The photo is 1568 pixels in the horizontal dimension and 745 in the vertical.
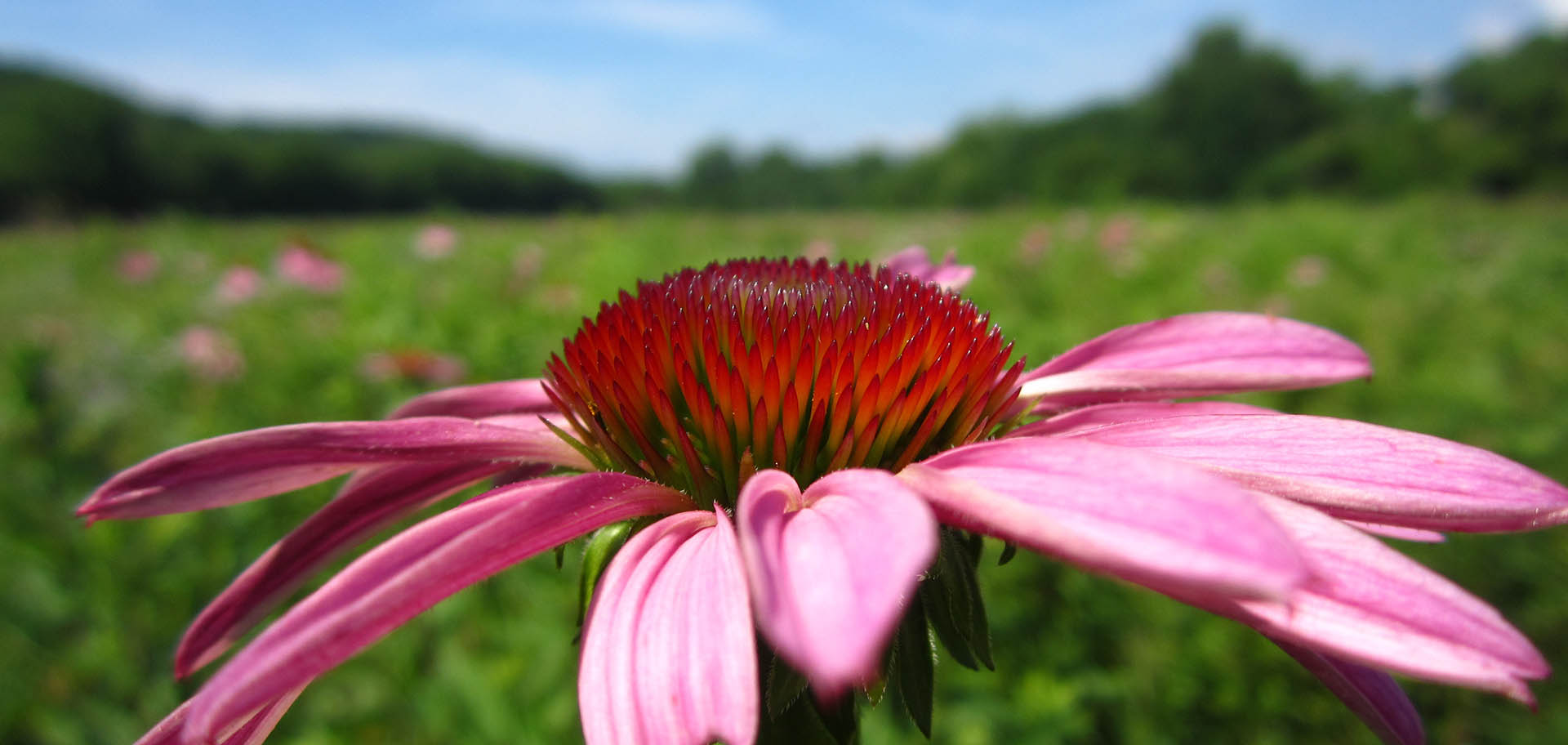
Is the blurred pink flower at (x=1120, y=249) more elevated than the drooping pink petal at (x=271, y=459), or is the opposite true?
the drooping pink petal at (x=271, y=459)

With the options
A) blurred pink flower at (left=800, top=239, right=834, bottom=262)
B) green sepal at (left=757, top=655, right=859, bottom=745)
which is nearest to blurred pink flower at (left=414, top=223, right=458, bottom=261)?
blurred pink flower at (left=800, top=239, right=834, bottom=262)

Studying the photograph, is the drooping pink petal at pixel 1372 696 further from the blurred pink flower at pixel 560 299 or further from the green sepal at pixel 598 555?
the blurred pink flower at pixel 560 299

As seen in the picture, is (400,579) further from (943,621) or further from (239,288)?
(239,288)

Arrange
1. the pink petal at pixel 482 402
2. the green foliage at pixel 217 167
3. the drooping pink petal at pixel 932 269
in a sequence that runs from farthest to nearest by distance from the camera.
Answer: the green foliage at pixel 217 167
the drooping pink petal at pixel 932 269
the pink petal at pixel 482 402

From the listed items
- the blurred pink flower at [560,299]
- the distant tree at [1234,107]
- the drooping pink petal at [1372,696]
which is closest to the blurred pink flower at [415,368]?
the blurred pink flower at [560,299]

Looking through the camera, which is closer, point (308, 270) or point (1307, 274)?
point (308, 270)

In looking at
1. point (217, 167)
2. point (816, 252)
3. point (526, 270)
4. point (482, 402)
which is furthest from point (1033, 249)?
point (217, 167)
